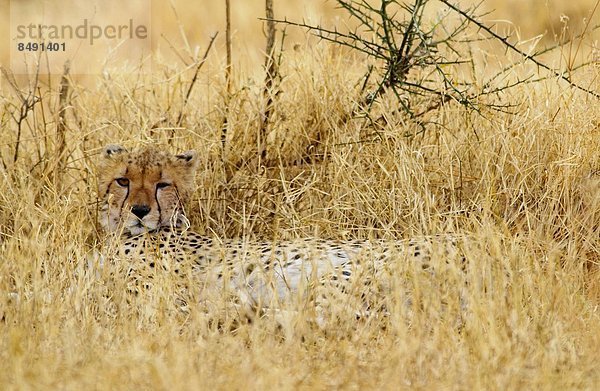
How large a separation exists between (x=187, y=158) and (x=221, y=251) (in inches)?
29.0

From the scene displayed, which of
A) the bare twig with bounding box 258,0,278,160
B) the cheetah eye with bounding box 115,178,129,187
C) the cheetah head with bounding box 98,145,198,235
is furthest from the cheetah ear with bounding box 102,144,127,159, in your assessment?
the bare twig with bounding box 258,0,278,160

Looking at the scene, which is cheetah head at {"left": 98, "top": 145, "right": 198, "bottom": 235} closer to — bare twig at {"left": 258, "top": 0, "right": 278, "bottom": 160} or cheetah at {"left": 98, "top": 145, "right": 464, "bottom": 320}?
cheetah at {"left": 98, "top": 145, "right": 464, "bottom": 320}

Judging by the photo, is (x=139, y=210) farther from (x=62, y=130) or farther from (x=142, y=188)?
(x=62, y=130)

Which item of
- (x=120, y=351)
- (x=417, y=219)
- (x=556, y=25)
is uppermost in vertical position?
(x=556, y=25)

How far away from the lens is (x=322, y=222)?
4.50 meters

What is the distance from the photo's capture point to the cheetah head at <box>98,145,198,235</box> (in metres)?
4.31

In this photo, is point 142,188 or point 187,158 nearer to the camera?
point 142,188

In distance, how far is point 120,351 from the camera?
306cm

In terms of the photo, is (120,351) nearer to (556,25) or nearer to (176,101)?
(176,101)

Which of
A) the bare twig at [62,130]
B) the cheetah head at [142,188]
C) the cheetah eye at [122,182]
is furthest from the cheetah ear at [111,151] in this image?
the bare twig at [62,130]

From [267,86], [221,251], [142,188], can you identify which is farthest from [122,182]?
[267,86]

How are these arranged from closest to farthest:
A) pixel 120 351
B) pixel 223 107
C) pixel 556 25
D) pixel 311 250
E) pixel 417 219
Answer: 1. pixel 120 351
2. pixel 311 250
3. pixel 417 219
4. pixel 223 107
5. pixel 556 25

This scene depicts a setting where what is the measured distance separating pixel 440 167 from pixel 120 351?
2.00 m

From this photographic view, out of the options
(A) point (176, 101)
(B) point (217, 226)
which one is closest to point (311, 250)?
(B) point (217, 226)
